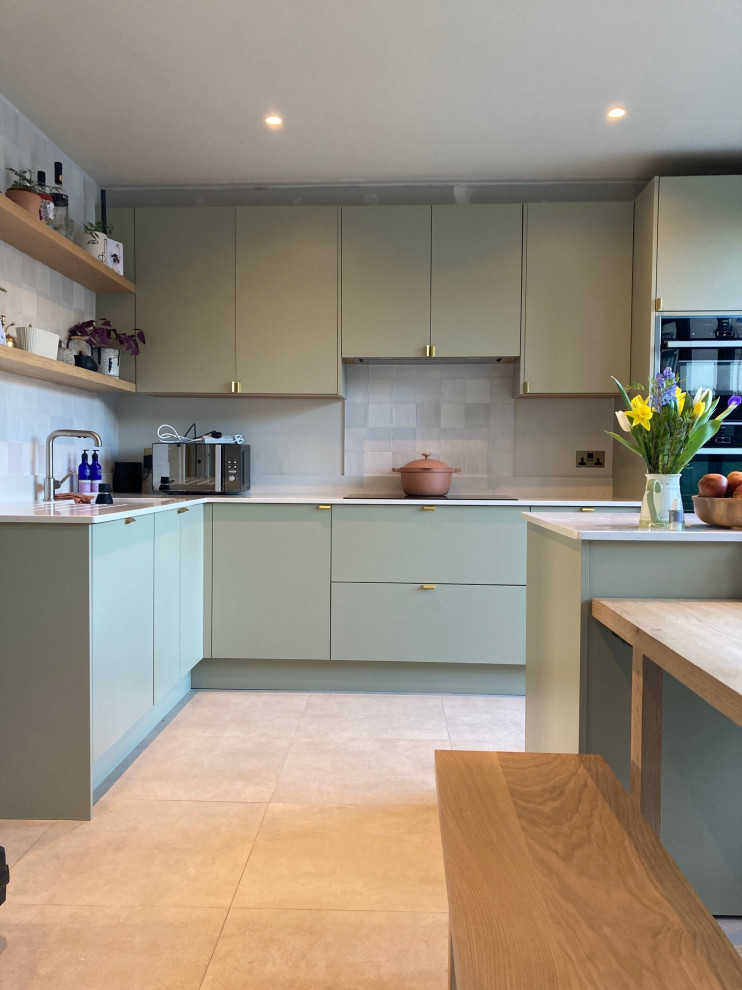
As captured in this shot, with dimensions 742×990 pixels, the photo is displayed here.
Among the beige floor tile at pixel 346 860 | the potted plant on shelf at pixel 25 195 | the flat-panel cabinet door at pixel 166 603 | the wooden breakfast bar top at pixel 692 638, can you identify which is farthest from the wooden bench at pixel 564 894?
the potted plant on shelf at pixel 25 195

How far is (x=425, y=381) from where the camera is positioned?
12.7 feet

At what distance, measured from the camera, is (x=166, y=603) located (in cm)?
280

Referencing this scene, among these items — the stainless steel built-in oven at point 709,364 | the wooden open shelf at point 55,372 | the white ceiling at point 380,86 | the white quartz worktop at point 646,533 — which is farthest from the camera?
the stainless steel built-in oven at point 709,364

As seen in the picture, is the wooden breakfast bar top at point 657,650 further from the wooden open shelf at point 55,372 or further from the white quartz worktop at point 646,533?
the wooden open shelf at point 55,372

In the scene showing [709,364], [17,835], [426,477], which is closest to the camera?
[17,835]

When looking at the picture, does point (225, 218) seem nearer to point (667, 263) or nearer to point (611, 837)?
point (667, 263)

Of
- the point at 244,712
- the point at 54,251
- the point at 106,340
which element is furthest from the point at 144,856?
the point at 106,340

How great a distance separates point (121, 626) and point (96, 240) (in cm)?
195

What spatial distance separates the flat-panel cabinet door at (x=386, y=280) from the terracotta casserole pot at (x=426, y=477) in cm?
56

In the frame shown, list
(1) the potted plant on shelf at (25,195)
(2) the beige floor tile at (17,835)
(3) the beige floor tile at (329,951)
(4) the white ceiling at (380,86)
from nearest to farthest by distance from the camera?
(3) the beige floor tile at (329,951) → (2) the beige floor tile at (17,835) → (4) the white ceiling at (380,86) → (1) the potted plant on shelf at (25,195)

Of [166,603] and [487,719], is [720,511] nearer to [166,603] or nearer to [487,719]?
[487,719]

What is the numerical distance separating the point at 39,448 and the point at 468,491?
6.90 feet

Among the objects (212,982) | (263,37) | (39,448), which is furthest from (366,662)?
(263,37)

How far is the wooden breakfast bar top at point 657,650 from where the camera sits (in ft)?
3.72
